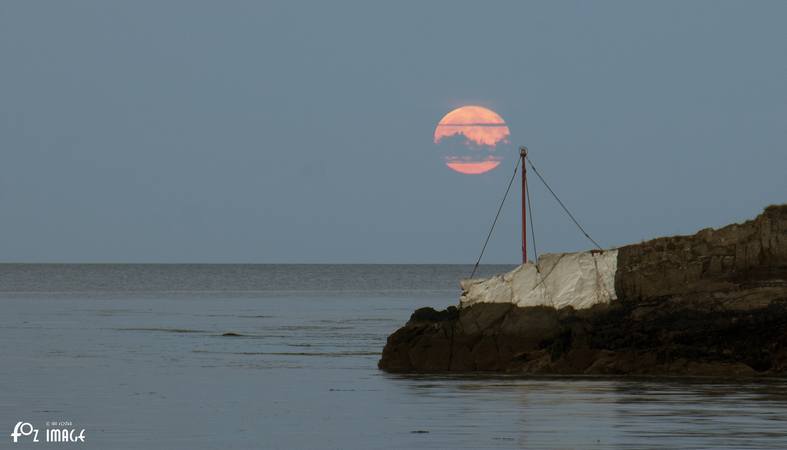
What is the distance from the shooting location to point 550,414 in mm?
27406

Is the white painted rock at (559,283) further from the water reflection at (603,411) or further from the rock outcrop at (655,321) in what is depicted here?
the water reflection at (603,411)

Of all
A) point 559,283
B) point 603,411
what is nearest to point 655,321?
point 559,283

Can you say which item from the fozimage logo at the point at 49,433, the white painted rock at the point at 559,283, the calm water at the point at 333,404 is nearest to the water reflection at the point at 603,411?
the calm water at the point at 333,404

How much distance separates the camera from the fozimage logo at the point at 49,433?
2445 cm

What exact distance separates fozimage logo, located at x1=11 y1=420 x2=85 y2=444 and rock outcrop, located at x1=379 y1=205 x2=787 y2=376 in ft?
43.8

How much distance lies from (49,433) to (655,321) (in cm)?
1606

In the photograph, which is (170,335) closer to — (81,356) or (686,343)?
(81,356)

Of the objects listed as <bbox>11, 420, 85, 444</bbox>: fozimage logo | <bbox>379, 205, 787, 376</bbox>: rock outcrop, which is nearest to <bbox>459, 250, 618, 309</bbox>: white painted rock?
<bbox>379, 205, 787, 376</bbox>: rock outcrop

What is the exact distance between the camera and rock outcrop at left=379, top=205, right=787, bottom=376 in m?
35.5

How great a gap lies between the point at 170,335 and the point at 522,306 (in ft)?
86.7

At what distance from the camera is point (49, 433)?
25.3 metres

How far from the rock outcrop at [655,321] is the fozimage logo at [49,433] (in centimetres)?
1334

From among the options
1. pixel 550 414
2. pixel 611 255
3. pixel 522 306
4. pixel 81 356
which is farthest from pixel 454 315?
pixel 81 356

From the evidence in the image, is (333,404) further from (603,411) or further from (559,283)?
(559,283)
